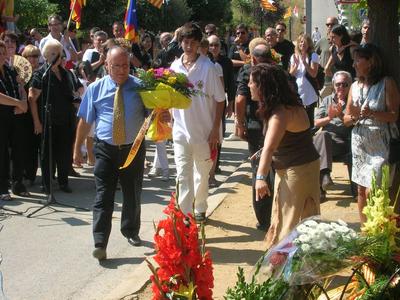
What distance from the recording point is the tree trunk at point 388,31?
19.5ft

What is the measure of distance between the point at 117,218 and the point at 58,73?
2262 mm

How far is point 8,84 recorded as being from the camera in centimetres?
834

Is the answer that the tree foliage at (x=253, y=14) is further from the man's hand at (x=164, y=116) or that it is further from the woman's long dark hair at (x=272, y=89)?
the woman's long dark hair at (x=272, y=89)

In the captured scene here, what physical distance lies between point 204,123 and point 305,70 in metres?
3.80

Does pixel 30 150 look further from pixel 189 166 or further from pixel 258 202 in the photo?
pixel 258 202

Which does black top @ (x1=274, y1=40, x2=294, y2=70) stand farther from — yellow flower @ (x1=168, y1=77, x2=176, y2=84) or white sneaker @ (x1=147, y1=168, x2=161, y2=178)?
yellow flower @ (x1=168, y1=77, x2=176, y2=84)

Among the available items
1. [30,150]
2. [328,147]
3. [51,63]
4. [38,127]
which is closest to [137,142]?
[51,63]

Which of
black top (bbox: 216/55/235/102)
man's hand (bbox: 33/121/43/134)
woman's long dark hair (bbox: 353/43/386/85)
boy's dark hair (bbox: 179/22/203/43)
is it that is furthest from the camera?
black top (bbox: 216/55/235/102)

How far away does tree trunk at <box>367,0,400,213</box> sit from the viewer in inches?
234

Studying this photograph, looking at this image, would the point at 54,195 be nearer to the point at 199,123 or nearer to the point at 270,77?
the point at 199,123

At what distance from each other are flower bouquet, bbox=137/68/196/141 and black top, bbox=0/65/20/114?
9.57 feet

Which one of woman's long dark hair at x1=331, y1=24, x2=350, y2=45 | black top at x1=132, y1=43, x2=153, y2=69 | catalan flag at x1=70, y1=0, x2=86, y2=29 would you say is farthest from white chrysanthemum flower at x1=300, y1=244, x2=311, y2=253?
catalan flag at x1=70, y1=0, x2=86, y2=29

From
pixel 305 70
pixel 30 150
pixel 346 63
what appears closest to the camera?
pixel 30 150

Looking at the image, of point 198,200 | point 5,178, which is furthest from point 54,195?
point 198,200
